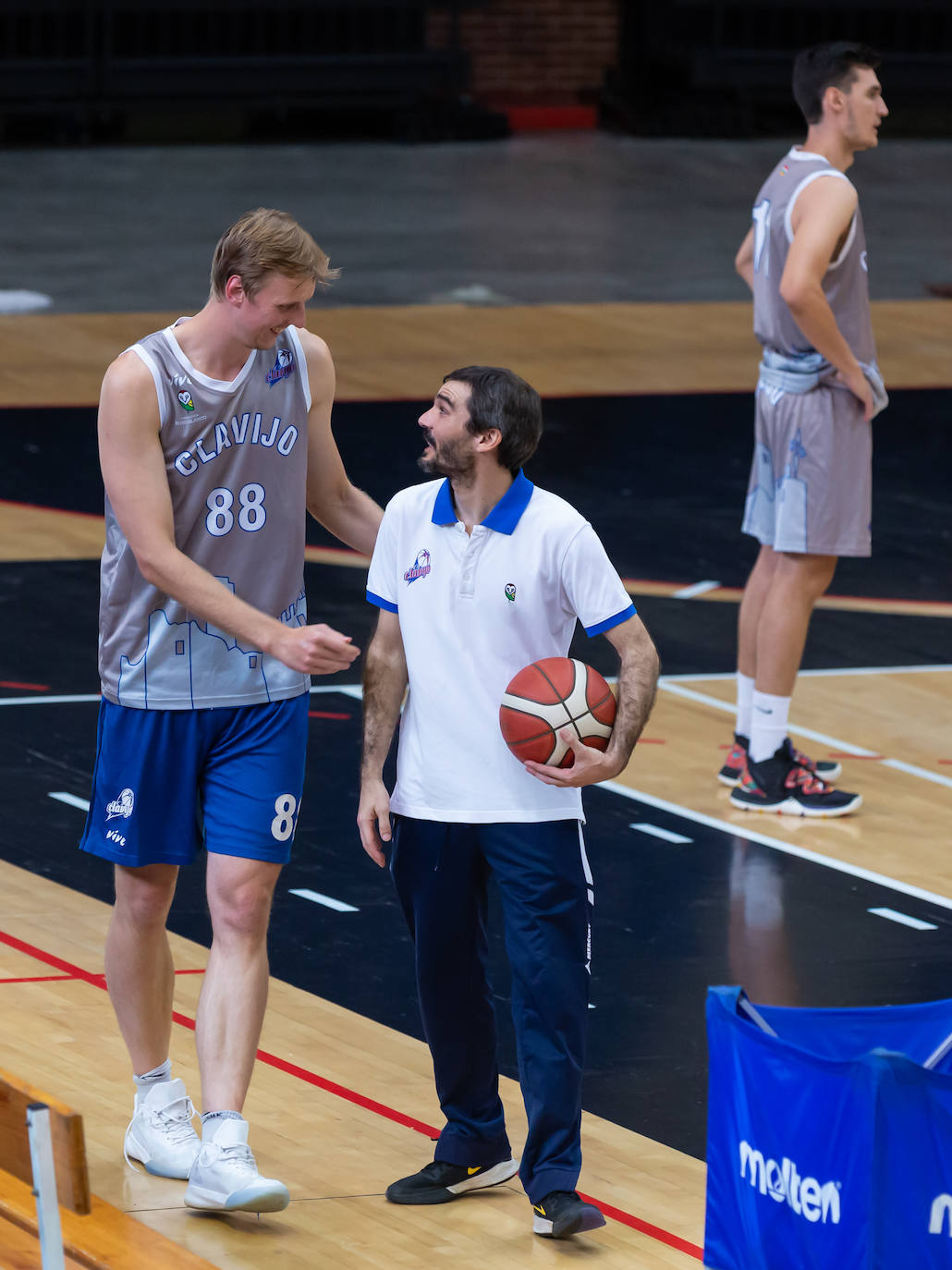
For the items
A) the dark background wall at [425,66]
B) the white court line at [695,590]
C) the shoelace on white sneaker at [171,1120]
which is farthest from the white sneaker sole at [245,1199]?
the dark background wall at [425,66]

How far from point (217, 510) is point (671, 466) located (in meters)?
8.57

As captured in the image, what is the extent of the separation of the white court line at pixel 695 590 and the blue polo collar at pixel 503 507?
578cm

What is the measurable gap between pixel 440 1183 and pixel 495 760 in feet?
2.98

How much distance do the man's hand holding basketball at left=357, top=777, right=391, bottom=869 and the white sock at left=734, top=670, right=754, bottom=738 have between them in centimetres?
331

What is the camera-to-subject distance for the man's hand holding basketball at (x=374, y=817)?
16.3 ft

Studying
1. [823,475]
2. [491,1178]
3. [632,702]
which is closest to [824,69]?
[823,475]

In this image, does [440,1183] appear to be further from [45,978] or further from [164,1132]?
[45,978]

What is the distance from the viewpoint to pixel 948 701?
9.35m

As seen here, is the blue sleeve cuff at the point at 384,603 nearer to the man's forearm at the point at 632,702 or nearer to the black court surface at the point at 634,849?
the man's forearm at the point at 632,702

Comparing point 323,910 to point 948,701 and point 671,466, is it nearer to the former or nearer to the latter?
point 948,701

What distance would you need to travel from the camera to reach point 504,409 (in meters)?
4.92

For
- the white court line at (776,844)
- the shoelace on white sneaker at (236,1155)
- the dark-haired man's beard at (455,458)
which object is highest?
the dark-haired man's beard at (455,458)

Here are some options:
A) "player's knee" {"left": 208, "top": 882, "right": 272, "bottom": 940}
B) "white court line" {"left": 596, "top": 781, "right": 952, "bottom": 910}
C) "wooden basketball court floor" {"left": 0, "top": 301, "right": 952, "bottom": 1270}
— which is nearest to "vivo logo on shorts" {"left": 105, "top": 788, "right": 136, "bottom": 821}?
"player's knee" {"left": 208, "top": 882, "right": 272, "bottom": 940}

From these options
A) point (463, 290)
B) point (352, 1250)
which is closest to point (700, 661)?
point (352, 1250)
